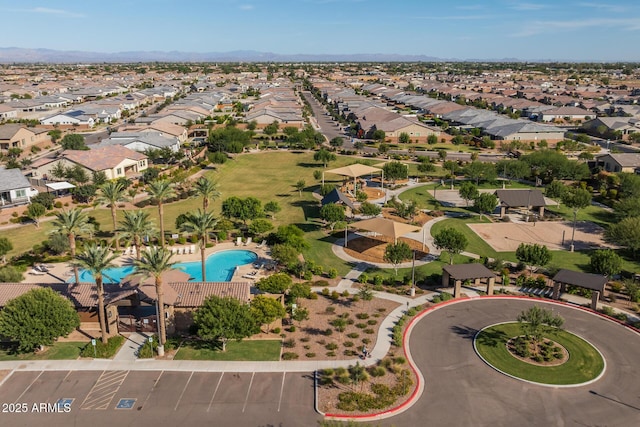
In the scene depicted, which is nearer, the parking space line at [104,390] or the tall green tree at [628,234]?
the parking space line at [104,390]

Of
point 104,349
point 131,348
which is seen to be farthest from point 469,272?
point 104,349

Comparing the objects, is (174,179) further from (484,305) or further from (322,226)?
(484,305)

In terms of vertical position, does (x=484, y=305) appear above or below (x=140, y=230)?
below

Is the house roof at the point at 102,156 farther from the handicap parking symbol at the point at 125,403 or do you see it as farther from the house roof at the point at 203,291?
the handicap parking symbol at the point at 125,403

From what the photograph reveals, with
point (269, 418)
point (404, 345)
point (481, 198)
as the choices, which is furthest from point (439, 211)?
point (269, 418)

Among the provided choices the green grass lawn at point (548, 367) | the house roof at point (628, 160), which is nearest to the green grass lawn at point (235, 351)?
the green grass lawn at point (548, 367)

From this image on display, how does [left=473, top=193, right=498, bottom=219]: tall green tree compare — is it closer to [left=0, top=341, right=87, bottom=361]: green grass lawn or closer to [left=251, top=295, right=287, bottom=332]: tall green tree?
[left=251, top=295, right=287, bottom=332]: tall green tree
